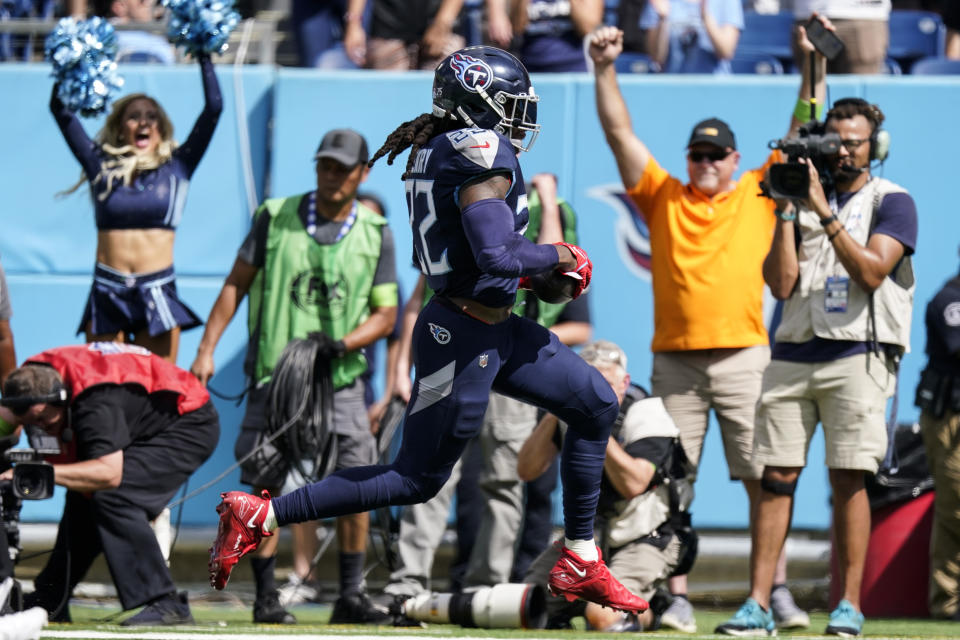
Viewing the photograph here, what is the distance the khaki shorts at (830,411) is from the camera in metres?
5.67

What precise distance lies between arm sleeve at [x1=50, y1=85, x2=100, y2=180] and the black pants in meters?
1.36

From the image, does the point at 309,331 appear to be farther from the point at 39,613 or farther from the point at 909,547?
the point at 909,547

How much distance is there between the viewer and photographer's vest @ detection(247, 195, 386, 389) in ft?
21.9

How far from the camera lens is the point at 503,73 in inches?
176

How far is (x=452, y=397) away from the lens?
14.7 ft

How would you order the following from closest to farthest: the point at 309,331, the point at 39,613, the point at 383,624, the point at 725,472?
the point at 39,613
the point at 383,624
the point at 309,331
the point at 725,472

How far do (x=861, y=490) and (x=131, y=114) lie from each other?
3.71 meters

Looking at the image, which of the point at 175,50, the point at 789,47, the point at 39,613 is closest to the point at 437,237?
the point at 39,613

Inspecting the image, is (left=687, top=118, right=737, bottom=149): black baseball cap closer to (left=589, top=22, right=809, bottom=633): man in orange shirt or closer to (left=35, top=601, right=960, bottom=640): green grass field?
(left=589, top=22, right=809, bottom=633): man in orange shirt

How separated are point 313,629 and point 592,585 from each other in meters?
1.20

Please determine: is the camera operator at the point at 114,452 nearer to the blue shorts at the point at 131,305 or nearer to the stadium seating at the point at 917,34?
the blue shorts at the point at 131,305

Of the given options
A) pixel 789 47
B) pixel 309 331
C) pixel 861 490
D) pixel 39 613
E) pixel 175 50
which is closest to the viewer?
pixel 39 613

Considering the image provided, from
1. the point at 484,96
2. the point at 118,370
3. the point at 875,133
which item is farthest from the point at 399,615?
the point at 875,133

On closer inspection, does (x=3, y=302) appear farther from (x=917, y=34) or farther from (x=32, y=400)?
(x=917, y=34)
